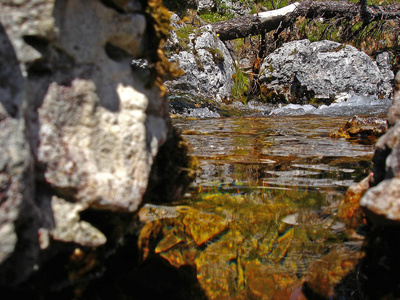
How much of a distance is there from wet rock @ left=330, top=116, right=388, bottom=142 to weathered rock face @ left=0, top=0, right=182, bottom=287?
5203 mm

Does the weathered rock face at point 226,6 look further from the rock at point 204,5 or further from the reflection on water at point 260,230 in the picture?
the reflection on water at point 260,230

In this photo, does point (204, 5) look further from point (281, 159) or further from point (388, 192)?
point (388, 192)

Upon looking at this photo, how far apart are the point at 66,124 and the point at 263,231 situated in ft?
5.81

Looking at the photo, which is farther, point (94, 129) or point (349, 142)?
point (349, 142)

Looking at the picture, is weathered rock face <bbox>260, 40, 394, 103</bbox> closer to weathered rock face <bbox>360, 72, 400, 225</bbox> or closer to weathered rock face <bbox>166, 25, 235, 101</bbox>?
weathered rock face <bbox>166, 25, 235, 101</bbox>

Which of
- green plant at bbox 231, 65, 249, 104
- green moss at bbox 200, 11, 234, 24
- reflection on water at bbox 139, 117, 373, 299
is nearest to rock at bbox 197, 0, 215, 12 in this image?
green moss at bbox 200, 11, 234, 24

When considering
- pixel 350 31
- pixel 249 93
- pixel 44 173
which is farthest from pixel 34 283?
pixel 350 31

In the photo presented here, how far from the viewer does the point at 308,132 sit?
6723 millimetres

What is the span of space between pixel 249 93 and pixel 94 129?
13.1 metres

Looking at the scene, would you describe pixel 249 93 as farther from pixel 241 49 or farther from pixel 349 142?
pixel 349 142

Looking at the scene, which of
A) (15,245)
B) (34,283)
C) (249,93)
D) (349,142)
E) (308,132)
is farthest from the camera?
(249,93)

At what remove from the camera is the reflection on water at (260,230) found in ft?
6.89

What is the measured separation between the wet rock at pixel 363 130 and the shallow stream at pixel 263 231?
6.56ft

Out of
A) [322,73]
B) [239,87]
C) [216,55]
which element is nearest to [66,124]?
[216,55]
